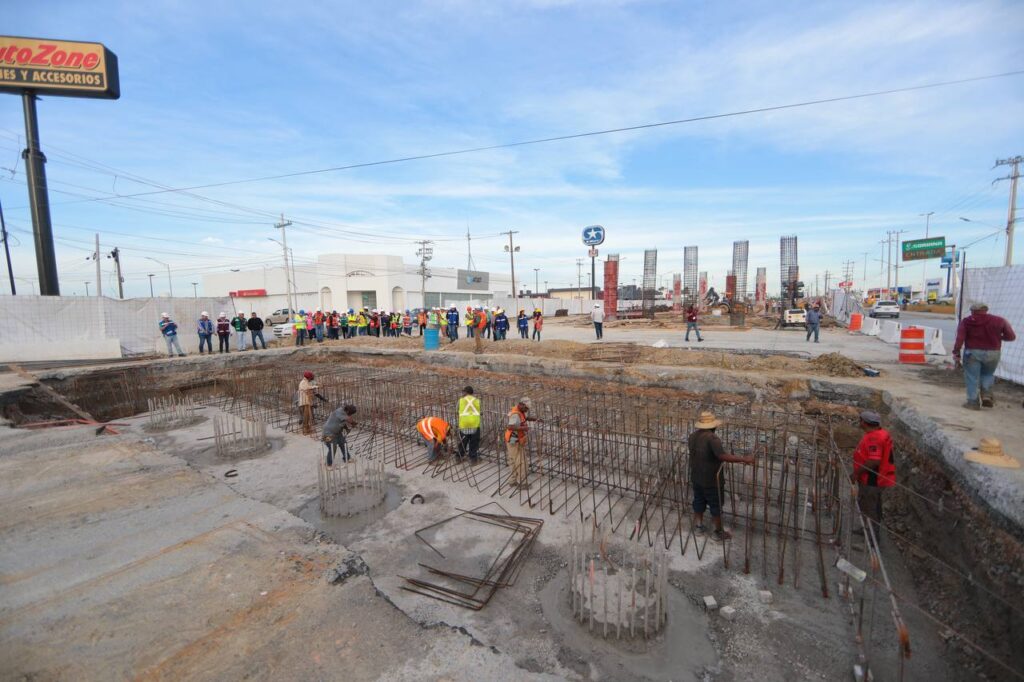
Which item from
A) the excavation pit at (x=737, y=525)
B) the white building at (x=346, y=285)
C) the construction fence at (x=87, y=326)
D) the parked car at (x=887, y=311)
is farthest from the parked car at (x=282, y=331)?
the parked car at (x=887, y=311)

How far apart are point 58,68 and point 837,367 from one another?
1239 inches

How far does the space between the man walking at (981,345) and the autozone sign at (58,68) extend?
30458 millimetres

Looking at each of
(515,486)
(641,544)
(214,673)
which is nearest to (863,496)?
(641,544)

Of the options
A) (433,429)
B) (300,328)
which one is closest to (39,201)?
(300,328)

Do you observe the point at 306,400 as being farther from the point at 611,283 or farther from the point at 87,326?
the point at 611,283

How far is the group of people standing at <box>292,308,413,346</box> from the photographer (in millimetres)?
20241

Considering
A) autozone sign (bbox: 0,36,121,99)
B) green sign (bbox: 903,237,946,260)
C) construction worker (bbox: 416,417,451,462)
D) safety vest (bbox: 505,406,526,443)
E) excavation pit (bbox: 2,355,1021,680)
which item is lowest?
excavation pit (bbox: 2,355,1021,680)

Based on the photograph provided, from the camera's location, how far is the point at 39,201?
1888 centimetres

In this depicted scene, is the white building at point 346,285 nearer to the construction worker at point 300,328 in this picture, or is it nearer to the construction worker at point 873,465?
the construction worker at point 300,328

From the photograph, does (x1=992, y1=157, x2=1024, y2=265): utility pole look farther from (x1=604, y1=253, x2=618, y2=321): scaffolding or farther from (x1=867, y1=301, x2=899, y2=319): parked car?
(x1=604, y1=253, x2=618, y2=321): scaffolding

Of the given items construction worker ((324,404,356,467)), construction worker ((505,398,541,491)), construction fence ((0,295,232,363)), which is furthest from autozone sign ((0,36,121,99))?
construction worker ((505,398,541,491))

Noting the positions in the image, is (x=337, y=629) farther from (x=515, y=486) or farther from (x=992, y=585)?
(x=992, y=585)

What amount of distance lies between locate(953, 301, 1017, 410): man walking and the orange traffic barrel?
5.51 meters

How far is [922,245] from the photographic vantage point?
50.7 metres
